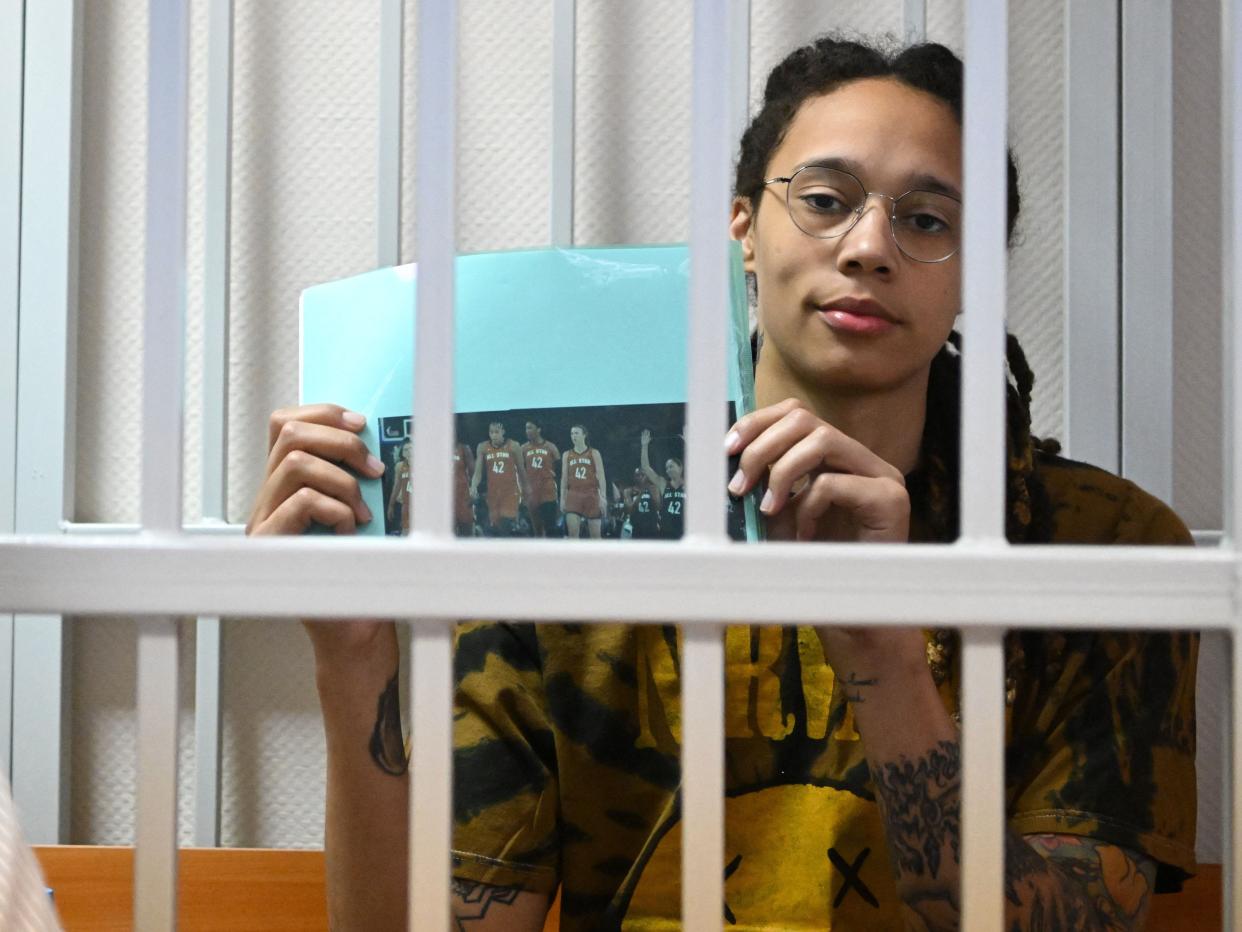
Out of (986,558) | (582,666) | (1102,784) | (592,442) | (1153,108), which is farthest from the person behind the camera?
(1153,108)

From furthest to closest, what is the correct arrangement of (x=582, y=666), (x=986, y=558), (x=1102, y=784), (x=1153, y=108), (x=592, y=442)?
(x=1153, y=108), (x=582, y=666), (x=1102, y=784), (x=592, y=442), (x=986, y=558)

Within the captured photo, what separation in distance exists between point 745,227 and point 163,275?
617 millimetres

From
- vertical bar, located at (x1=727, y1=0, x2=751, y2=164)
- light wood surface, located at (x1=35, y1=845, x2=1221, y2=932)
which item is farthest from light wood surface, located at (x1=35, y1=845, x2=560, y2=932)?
vertical bar, located at (x1=727, y1=0, x2=751, y2=164)

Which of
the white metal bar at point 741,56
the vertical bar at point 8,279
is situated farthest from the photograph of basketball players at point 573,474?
the vertical bar at point 8,279

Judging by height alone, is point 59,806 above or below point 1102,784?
below

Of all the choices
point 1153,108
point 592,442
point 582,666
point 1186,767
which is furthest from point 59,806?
point 1153,108

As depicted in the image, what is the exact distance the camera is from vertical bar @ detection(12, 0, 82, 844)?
1092mm

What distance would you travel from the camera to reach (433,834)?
0.38 metres

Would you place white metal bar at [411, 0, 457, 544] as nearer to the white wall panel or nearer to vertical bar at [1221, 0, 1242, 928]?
vertical bar at [1221, 0, 1242, 928]

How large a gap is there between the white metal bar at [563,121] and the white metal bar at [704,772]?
28.5 inches

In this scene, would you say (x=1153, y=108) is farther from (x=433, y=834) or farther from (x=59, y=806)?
(x=59, y=806)

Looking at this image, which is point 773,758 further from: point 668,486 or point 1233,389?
point 1233,389

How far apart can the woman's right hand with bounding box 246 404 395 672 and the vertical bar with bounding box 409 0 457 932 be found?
17cm

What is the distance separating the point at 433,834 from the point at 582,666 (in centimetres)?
46
